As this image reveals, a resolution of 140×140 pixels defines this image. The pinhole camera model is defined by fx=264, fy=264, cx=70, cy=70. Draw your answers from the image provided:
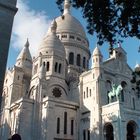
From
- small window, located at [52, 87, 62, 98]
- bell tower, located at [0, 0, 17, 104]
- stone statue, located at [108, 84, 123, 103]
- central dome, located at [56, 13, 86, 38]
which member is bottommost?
bell tower, located at [0, 0, 17, 104]

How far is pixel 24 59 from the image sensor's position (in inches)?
2172

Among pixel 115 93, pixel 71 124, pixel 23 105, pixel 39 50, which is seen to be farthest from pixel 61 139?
pixel 39 50

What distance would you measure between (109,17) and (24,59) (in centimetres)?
4108

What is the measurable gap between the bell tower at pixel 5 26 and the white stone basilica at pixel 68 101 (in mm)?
24569

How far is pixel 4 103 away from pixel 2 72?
118ft

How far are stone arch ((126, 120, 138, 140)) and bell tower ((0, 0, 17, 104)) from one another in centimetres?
2805

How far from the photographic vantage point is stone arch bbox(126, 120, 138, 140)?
37719 mm

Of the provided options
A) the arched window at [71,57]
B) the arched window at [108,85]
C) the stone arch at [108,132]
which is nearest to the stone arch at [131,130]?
the stone arch at [108,132]

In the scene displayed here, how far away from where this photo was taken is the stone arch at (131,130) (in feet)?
124

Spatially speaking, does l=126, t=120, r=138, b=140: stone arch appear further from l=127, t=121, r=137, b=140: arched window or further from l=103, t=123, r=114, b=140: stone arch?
l=103, t=123, r=114, b=140: stone arch

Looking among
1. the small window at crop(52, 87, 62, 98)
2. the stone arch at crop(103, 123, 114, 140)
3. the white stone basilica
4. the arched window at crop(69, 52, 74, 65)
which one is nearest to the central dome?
the arched window at crop(69, 52, 74, 65)

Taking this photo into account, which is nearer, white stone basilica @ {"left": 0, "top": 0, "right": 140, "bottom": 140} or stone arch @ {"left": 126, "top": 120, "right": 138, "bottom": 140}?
white stone basilica @ {"left": 0, "top": 0, "right": 140, "bottom": 140}

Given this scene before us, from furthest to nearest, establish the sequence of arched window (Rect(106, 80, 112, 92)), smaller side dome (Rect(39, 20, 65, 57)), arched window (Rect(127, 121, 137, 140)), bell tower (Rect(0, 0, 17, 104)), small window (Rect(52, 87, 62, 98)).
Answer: smaller side dome (Rect(39, 20, 65, 57)) < small window (Rect(52, 87, 62, 98)) < arched window (Rect(106, 80, 112, 92)) < arched window (Rect(127, 121, 137, 140)) < bell tower (Rect(0, 0, 17, 104))

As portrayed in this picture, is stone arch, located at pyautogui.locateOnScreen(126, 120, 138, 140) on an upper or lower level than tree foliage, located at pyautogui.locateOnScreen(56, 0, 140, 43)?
lower
